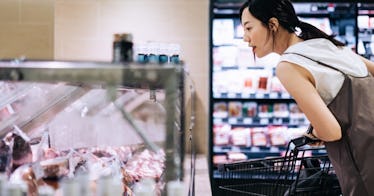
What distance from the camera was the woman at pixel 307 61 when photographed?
170 centimetres

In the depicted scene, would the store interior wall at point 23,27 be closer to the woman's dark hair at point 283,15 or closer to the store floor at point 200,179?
the store floor at point 200,179

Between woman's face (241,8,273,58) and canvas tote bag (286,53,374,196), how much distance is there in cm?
29

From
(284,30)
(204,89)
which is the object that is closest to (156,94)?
(284,30)

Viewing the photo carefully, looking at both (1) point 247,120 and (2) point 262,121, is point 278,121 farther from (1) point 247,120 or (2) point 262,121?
(1) point 247,120

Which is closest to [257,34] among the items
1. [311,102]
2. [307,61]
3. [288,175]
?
[307,61]

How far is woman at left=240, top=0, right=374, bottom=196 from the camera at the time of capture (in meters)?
1.70

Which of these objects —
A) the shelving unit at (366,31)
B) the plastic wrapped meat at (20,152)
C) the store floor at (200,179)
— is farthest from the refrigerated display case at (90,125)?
the shelving unit at (366,31)

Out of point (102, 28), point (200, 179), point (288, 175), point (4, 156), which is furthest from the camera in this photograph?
point (102, 28)

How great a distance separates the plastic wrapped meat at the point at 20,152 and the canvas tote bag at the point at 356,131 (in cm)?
104

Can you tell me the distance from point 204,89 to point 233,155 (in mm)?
662

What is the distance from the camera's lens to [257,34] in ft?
6.73

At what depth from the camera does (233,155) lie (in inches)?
169

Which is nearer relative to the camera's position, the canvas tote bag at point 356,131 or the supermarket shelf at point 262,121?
the canvas tote bag at point 356,131

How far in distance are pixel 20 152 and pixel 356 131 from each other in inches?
46.4
